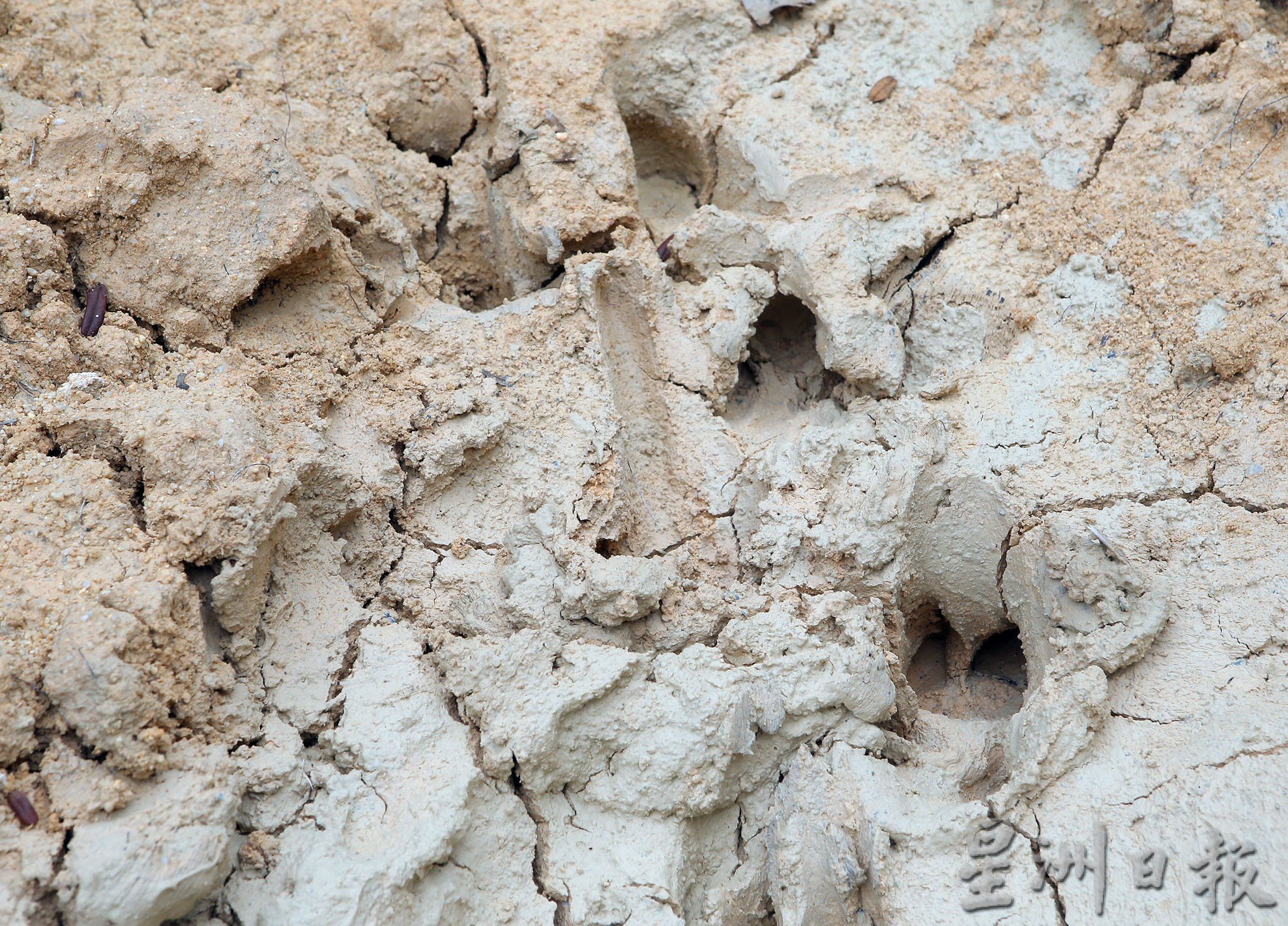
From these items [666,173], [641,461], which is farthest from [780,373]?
[666,173]

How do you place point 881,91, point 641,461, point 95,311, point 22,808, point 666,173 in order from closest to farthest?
point 22,808, point 95,311, point 641,461, point 881,91, point 666,173

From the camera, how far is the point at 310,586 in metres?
2.07

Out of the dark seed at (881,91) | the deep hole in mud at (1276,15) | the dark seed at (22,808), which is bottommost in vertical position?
the dark seed at (22,808)

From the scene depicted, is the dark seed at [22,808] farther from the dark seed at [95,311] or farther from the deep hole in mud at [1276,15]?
the deep hole in mud at [1276,15]

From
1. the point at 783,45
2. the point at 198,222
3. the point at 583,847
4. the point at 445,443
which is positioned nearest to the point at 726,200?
the point at 783,45

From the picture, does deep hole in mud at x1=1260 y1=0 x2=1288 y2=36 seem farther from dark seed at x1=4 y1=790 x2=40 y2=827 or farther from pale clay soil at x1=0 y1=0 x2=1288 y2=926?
dark seed at x1=4 y1=790 x2=40 y2=827

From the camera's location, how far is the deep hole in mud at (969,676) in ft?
7.74

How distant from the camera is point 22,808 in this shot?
1573mm

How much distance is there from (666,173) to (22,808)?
222 cm

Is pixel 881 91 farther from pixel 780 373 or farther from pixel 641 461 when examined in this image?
pixel 641 461

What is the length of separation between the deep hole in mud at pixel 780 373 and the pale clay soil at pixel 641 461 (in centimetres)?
1

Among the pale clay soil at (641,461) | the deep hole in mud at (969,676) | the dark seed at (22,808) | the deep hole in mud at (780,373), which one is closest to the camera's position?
the dark seed at (22,808)

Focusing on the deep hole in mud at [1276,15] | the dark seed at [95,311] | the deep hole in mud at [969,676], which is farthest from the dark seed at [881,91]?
the dark seed at [95,311]

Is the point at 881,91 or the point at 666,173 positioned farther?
the point at 666,173
